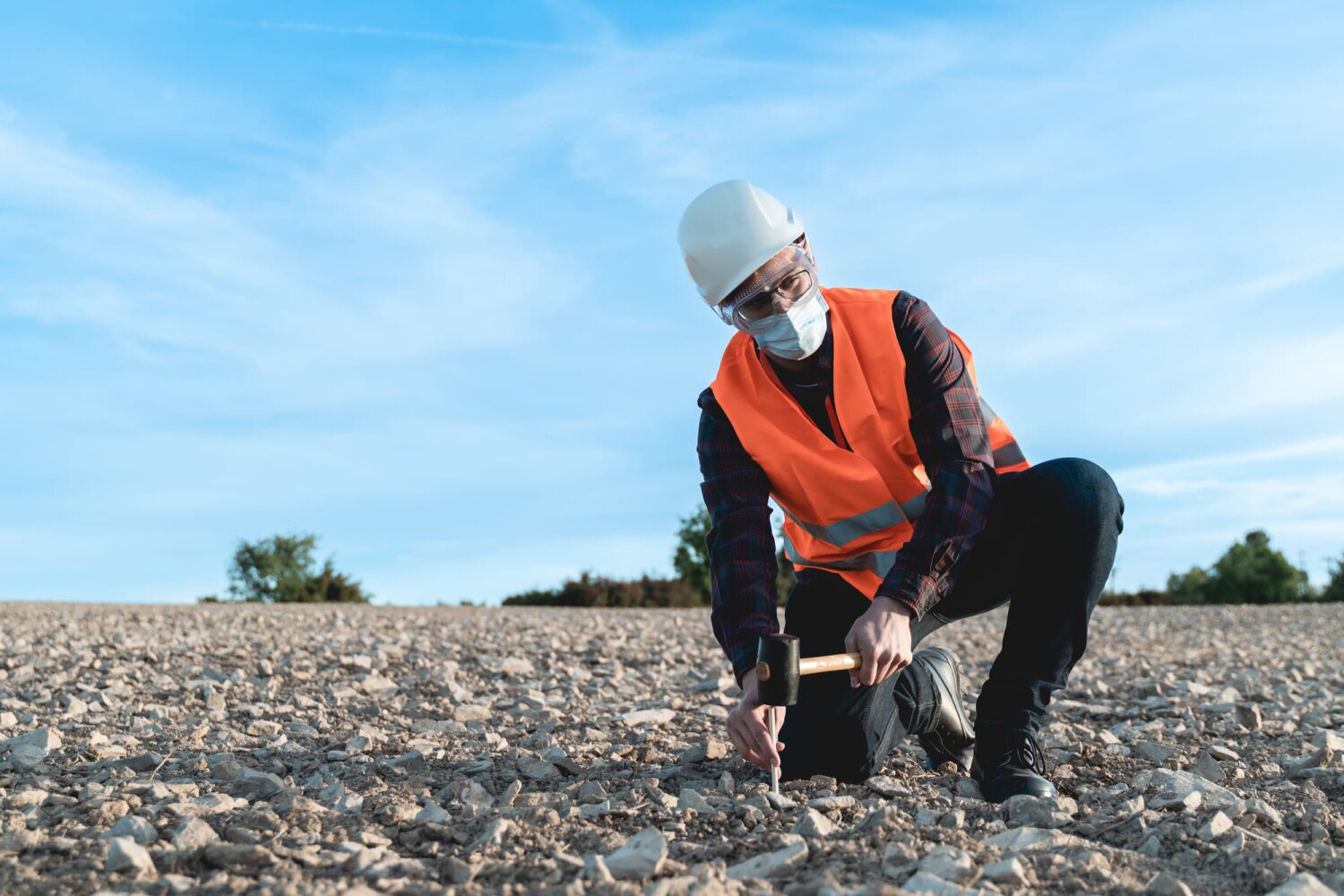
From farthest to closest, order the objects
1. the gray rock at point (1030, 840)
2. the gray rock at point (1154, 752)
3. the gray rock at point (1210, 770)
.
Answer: the gray rock at point (1154, 752) → the gray rock at point (1210, 770) → the gray rock at point (1030, 840)

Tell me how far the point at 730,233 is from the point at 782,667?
139 cm

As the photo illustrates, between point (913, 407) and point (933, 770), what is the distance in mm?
1333

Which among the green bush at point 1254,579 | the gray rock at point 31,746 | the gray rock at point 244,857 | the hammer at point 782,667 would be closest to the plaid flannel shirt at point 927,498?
the hammer at point 782,667

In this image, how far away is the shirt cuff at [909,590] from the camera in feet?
10.4

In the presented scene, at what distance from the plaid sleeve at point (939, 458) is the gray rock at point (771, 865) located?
892 mm

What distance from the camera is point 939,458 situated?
3.40 meters

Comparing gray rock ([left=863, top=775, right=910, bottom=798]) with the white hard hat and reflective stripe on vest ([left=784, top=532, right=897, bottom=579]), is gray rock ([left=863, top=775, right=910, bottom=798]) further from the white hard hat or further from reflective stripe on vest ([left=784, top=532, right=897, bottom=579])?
the white hard hat

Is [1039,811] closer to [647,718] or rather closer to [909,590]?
Result: [909,590]

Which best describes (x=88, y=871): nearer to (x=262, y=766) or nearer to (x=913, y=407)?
(x=262, y=766)

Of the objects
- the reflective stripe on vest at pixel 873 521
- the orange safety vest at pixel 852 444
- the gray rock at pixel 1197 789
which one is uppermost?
the orange safety vest at pixel 852 444

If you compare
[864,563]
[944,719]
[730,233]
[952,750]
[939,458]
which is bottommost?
[952,750]

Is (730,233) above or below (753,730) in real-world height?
above

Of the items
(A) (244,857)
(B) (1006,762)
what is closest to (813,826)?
(B) (1006,762)

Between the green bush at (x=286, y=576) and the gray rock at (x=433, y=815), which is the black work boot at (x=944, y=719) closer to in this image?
the gray rock at (x=433, y=815)
